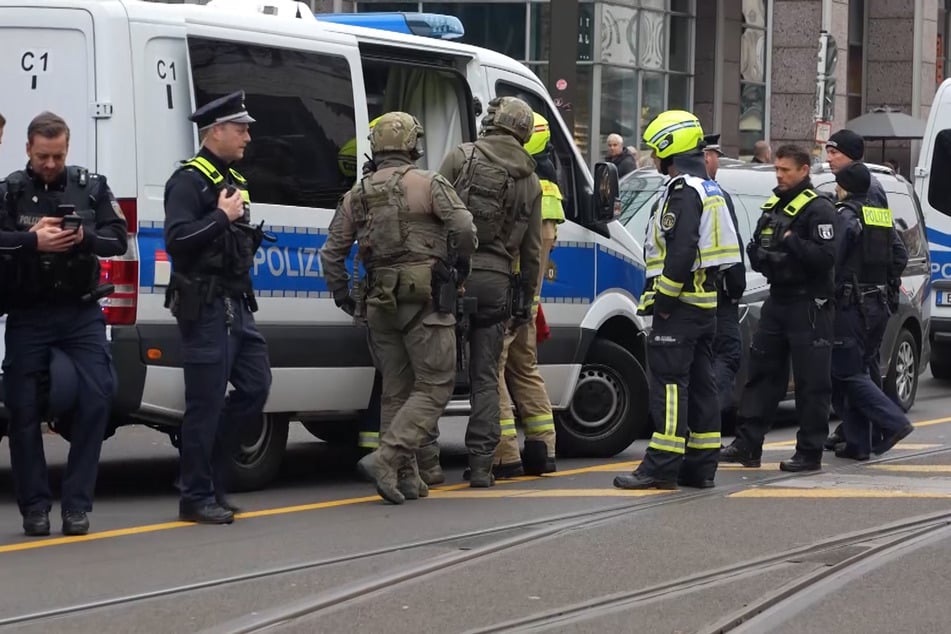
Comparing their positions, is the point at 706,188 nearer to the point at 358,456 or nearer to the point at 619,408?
the point at 619,408

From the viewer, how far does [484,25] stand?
27.5 metres

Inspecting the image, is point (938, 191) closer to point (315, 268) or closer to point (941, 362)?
point (941, 362)

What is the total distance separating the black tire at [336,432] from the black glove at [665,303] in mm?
2737

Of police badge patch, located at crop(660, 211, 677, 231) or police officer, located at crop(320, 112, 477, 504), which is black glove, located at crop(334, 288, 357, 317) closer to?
police officer, located at crop(320, 112, 477, 504)

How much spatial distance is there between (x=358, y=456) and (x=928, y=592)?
4.92 meters

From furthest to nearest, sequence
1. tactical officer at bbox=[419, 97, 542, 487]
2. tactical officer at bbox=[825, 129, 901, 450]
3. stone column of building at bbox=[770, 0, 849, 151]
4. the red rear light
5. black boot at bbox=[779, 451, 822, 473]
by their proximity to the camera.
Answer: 1. stone column of building at bbox=[770, 0, 849, 151]
2. tactical officer at bbox=[825, 129, 901, 450]
3. black boot at bbox=[779, 451, 822, 473]
4. tactical officer at bbox=[419, 97, 542, 487]
5. the red rear light

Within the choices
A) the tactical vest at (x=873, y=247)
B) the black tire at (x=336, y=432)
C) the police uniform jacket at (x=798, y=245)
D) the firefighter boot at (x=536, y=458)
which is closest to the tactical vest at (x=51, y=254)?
the firefighter boot at (x=536, y=458)

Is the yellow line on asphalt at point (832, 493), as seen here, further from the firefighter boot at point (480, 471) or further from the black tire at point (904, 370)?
the black tire at point (904, 370)

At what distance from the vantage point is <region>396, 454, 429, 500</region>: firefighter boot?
8938mm

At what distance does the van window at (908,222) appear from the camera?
14.4m

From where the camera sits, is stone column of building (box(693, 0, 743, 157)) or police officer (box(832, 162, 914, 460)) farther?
stone column of building (box(693, 0, 743, 157))

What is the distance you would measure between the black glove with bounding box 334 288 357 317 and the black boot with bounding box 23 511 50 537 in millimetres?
1767

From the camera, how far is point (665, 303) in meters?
9.19

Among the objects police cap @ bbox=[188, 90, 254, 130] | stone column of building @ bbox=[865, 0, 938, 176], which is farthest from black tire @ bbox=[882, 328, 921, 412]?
stone column of building @ bbox=[865, 0, 938, 176]
